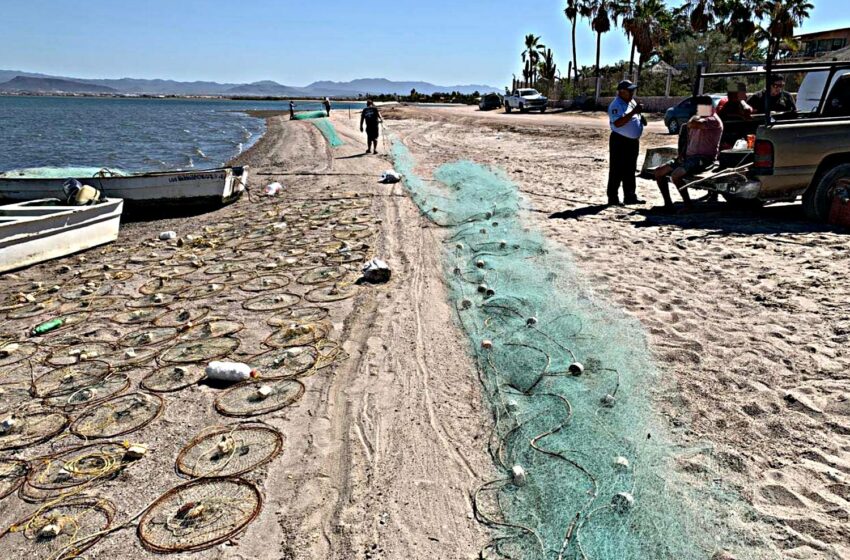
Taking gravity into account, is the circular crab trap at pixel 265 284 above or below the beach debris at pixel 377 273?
below

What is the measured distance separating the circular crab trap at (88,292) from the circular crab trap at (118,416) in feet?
10.6

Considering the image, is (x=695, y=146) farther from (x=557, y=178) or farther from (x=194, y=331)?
(x=194, y=331)

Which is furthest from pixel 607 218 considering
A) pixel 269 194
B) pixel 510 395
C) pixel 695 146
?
pixel 269 194

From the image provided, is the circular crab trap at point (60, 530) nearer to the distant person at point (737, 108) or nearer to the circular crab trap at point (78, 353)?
the circular crab trap at point (78, 353)

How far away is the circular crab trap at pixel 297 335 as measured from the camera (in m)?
5.26

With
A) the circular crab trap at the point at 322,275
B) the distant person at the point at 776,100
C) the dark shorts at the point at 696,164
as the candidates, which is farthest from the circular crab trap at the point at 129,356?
the distant person at the point at 776,100

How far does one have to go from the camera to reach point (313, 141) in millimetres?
27734

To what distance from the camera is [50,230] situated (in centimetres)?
920

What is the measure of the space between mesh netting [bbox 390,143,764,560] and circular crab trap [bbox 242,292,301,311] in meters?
1.75

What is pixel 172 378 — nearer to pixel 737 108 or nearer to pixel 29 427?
pixel 29 427

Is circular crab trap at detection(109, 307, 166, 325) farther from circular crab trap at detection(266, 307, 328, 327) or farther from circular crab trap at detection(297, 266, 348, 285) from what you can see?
circular crab trap at detection(297, 266, 348, 285)

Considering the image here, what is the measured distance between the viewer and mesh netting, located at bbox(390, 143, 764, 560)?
108 inches

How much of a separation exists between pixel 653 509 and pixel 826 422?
136 cm

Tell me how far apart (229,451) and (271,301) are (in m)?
2.90
